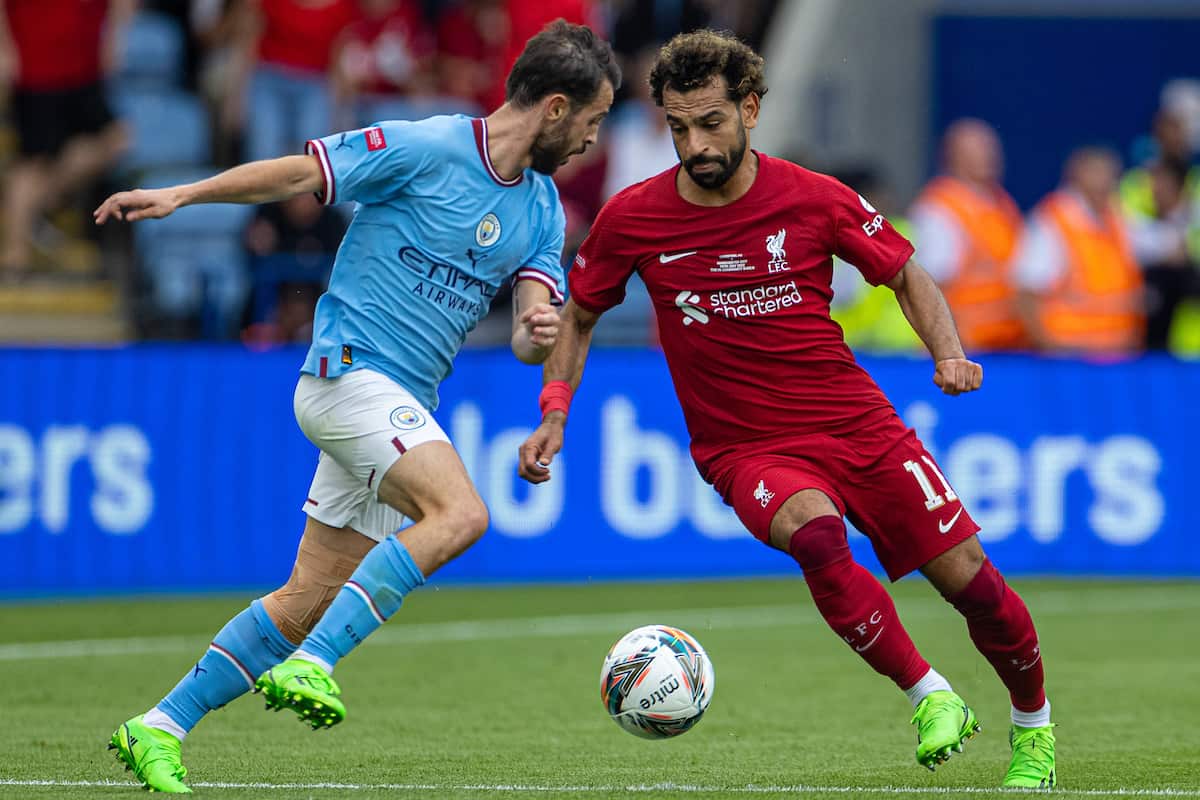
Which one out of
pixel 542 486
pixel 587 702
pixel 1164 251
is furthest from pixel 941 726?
pixel 1164 251

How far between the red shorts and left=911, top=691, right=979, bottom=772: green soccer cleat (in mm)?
442

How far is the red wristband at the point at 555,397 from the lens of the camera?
686 cm

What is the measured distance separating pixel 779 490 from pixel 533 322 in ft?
3.02

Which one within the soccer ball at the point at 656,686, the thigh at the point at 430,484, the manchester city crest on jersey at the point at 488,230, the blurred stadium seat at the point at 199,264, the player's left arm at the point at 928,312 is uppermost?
the manchester city crest on jersey at the point at 488,230

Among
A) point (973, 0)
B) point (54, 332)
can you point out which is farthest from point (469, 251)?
point (973, 0)

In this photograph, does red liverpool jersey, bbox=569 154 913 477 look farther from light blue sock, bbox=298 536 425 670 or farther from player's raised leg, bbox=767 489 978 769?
light blue sock, bbox=298 536 425 670

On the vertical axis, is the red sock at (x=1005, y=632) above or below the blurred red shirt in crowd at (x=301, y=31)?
below

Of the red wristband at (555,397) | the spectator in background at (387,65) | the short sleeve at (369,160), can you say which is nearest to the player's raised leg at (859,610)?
the red wristband at (555,397)

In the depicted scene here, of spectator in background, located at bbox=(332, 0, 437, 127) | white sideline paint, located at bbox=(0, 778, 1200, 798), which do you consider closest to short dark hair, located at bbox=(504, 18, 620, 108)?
white sideline paint, located at bbox=(0, 778, 1200, 798)

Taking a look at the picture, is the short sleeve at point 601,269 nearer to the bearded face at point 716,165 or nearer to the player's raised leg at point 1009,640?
the bearded face at point 716,165

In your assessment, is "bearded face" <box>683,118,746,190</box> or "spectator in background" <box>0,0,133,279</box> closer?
"bearded face" <box>683,118,746,190</box>

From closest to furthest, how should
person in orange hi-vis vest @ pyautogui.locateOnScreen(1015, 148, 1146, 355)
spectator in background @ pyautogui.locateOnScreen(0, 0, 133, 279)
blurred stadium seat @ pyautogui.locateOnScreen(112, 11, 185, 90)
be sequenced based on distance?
spectator in background @ pyautogui.locateOnScreen(0, 0, 133, 279), person in orange hi-vis vest @ pyautogui.locateOnScreen(1015, 148, 1146, 355), blurred stadium seat @ pyautogui.locateOnScreen(112, 11, 185, 90)

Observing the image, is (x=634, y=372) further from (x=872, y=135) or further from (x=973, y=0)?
(x=973, y=0)

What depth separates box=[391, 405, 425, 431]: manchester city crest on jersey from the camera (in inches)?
253
